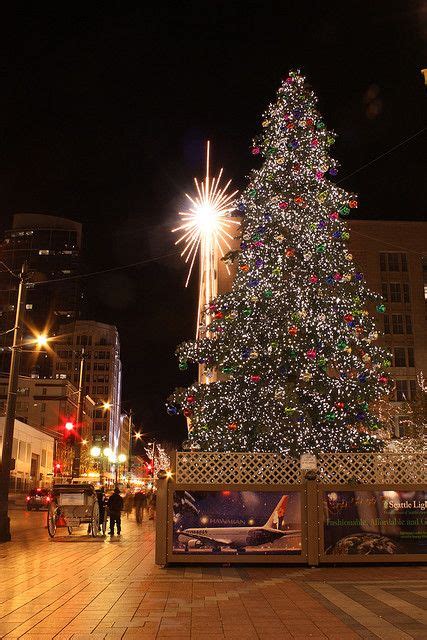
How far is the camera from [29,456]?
73562mm

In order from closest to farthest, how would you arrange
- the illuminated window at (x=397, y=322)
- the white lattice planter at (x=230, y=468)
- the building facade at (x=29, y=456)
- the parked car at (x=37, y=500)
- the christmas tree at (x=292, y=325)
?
the white lattice planter at (x=230, y=468), the christmas tree at (x=292, y=325), the parked car at (x=37, y=500), the building facade at (x=29, y=456), the illuminated window at (x=397, y=322)

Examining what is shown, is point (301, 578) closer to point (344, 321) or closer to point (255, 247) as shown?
point (344, 321)

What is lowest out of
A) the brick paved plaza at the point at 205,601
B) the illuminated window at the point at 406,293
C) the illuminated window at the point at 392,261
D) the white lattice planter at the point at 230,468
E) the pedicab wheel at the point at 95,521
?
the brick paved plaza at the point at 205,601

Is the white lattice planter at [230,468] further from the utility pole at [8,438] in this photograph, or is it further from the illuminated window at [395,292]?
the illuminated window at [395,292]

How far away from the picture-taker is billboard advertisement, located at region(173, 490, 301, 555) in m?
13.8

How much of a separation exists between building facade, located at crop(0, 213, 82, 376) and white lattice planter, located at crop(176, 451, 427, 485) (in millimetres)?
137567

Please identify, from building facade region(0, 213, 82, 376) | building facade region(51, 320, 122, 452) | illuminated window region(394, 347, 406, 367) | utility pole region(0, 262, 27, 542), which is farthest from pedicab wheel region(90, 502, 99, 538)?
building facade region(51, 320, 122, 452)

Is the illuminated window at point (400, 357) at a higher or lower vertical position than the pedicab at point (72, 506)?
higher

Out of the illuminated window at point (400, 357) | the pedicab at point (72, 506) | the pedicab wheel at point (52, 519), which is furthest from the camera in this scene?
the illuminated window at point (400, 357)

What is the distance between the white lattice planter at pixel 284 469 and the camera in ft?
46.6

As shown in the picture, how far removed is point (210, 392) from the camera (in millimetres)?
19828

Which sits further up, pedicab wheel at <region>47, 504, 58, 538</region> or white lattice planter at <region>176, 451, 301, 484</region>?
white lattice planter at <region>176, 451, 301, 484</region>

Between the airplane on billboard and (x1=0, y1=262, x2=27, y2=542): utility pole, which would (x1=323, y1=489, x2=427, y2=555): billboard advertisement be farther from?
(x1=0, y1=262, x2=27, y2=542): utility pole

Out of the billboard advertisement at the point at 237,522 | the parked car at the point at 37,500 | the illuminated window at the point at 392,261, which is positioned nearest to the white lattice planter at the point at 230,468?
the billboard advertisement at the point at 237,522
